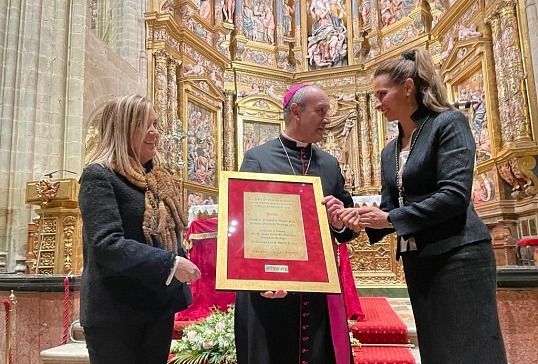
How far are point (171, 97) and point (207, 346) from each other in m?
8.16

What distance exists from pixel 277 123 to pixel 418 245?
12.0 m

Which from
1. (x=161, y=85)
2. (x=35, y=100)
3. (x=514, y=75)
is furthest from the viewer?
(x=161, y=85)

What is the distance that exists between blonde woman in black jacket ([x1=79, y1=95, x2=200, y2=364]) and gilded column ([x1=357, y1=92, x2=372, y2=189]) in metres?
11.3

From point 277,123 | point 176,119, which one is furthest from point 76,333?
point 277,123

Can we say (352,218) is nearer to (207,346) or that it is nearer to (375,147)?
(207,346)

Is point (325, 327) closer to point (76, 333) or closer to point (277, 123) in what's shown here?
point (76, 333)

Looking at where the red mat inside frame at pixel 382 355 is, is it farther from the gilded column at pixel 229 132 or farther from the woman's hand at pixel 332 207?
the gilded column at pixel 229 132

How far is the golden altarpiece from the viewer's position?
8.12 metres

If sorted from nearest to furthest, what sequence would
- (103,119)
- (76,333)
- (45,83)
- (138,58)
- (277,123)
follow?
(103,119) < (76,333) < (45,83) < (138,58) < (277,123)

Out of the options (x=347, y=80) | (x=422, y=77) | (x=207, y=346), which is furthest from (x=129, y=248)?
(x=347, y=80)

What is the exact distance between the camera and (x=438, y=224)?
1.80 m

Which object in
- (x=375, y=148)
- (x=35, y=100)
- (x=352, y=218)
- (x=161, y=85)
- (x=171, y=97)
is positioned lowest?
(x=352, y=218)

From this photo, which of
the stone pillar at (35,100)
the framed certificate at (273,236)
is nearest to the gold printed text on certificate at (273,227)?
the framed certificate at (273,236)

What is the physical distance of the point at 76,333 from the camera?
4.36 m
